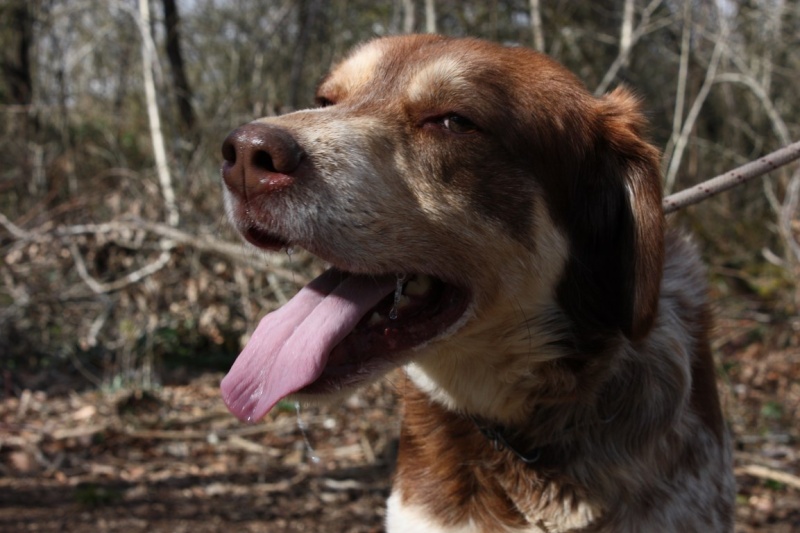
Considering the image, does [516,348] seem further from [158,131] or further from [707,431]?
[158,131]

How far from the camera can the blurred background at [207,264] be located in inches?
176

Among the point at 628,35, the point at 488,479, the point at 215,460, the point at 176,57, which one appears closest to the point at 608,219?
the point at 488,479

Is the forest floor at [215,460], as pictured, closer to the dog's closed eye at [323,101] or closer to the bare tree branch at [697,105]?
the bare tree branch at [697,105]

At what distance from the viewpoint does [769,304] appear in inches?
264

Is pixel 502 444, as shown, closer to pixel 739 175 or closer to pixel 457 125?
pixel 457 125

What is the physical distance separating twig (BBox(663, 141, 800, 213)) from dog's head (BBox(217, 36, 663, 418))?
313 mm

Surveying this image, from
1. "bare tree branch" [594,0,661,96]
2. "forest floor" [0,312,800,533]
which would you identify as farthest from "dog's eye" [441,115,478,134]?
"bare tree branch" [594,0,661,96]

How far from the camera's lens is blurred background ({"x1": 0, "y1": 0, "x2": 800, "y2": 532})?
448 cm

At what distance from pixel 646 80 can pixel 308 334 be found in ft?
24.9

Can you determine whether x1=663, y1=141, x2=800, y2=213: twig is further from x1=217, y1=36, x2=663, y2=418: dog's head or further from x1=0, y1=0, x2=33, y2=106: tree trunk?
x1=0, y1=0, x2=33, y2=106: tree trunk

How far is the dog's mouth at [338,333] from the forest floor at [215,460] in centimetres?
191

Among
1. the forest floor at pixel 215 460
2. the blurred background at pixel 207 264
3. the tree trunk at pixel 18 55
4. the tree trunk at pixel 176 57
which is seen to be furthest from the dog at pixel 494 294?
the tree trunk at pixel 18 55

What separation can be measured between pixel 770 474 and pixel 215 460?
3.03 metres

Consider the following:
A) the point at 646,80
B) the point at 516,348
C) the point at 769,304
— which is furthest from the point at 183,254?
the point at 646,80
